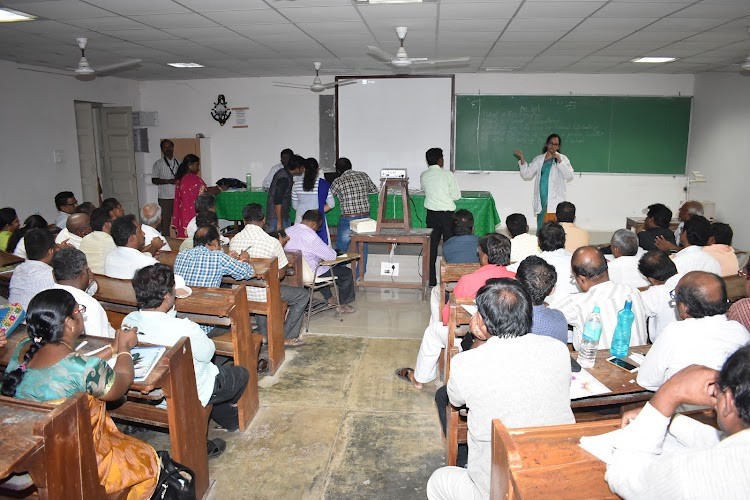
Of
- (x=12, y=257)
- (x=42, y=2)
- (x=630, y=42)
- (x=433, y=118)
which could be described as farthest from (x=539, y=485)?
(x=433, y=118)

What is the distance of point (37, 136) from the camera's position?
795cm

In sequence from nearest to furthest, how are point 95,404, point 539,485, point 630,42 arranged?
1. point 539,485
2. point 95,404
3. point 630,42

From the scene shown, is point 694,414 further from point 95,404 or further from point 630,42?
point 630,42

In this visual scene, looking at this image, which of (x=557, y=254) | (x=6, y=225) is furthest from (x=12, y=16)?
(x=557, y=254)

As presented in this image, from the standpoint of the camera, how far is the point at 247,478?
2.77m

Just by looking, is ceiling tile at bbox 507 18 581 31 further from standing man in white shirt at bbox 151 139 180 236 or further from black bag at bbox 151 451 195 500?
standing man in white shirt at bbox 151 139 180 236

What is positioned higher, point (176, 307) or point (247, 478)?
point (176, 307)

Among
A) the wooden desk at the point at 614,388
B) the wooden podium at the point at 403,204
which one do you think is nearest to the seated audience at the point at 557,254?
the wooden desk at the point at 614,388

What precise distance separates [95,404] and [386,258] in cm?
437

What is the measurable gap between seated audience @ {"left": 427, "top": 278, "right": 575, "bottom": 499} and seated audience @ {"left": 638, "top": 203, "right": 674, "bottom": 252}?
326cm

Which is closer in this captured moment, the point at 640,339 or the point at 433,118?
the point at 640,339

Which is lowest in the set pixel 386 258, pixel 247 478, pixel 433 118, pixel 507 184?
pixel 247 478

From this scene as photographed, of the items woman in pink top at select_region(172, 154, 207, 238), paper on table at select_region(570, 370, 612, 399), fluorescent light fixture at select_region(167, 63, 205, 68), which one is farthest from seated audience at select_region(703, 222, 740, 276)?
fluorescent light fixture at select_region(167, 63, 205, 68)

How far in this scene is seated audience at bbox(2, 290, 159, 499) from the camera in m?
1.93
